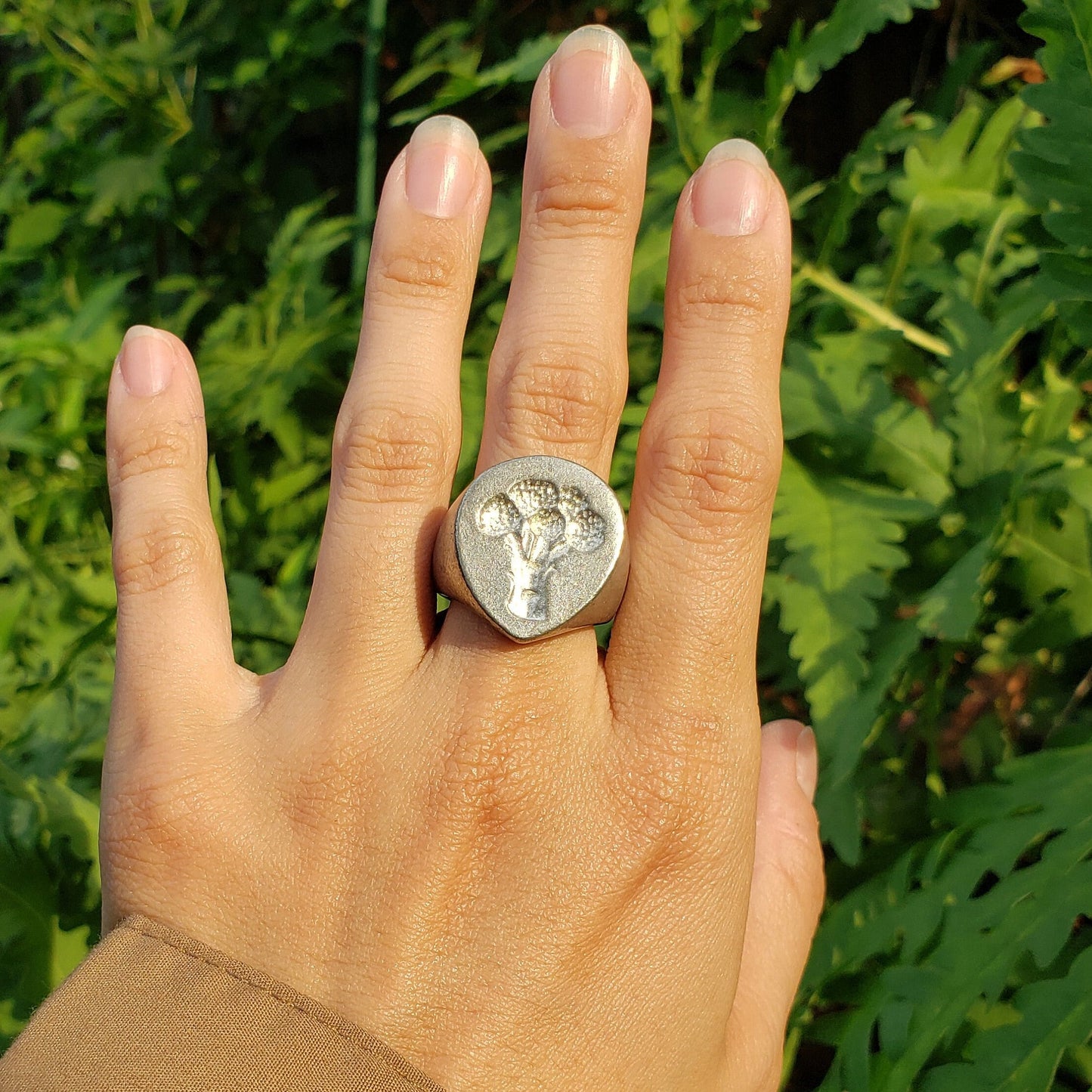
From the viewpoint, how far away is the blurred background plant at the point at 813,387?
1766mm

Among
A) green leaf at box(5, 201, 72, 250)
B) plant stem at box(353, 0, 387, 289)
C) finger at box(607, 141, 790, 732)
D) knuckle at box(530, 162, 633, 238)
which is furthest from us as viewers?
green leaf at box(5, 201, 72, 250)

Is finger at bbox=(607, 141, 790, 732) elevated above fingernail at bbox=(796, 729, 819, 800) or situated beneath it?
elevated above

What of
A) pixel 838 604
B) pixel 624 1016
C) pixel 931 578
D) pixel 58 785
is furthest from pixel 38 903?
pixel 931 578

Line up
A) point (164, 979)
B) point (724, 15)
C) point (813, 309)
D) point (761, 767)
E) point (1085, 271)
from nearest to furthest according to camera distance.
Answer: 1. point (164, 979)
2. point (1085, 271)
3. point (761, 767)
4. point (724, 15)
5. point (813, 309)

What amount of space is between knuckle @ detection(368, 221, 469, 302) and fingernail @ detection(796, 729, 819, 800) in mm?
1052

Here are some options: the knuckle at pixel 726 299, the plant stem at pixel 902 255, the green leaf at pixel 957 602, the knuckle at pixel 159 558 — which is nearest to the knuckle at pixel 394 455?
the knuckle at pixel 159 558

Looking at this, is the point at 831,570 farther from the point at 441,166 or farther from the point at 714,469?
the point at 441,166

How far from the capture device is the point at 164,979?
1.40 metres

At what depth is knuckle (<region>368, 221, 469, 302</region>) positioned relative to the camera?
1725 mm

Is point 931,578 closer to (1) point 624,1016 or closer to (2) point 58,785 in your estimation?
(1) point 624,1016

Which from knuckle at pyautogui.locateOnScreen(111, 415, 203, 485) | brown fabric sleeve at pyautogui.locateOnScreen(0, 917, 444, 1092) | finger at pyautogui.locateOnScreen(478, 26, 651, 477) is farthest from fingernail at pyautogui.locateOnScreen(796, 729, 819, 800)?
knuckle at pyautogui.locateOnScreen(111, 415, 203, 485)

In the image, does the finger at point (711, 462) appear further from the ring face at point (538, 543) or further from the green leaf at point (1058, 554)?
the green leaf at point (1058, 554)

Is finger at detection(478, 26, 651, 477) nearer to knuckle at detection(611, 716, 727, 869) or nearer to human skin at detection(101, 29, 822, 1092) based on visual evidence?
human skin at detection(101, 29, 822, 1092)

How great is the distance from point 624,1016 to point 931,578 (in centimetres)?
126
